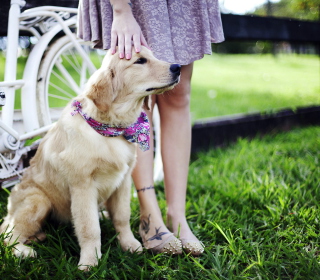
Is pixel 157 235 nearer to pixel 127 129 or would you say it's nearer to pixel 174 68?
pixel 127 129

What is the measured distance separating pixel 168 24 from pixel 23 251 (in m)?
1.31

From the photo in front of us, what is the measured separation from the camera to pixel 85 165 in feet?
5.14

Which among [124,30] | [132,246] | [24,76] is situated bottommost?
[132,246]

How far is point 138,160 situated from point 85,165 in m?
0.46

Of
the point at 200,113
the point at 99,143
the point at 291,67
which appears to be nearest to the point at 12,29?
the point at 99,143

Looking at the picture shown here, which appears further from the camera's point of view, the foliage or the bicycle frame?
the foliage

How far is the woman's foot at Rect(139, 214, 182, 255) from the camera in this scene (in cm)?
171

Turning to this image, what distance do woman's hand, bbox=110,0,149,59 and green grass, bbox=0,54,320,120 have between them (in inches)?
108

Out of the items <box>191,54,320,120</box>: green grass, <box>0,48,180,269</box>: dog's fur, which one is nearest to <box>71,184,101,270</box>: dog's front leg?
<box>0,48,180,269</box>: dog's fur

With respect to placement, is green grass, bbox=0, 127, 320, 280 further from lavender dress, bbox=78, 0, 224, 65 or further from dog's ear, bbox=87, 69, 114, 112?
lavender dress, bbox=78, 0, 224, 65

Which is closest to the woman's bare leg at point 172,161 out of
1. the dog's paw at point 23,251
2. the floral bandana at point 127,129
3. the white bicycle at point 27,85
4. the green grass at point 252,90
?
the floral bandana at point 127,129

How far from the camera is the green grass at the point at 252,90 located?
4.88 meters

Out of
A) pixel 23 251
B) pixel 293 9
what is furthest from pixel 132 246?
pixel 293 9

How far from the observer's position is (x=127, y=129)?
1.69m
